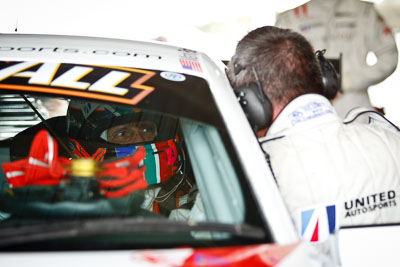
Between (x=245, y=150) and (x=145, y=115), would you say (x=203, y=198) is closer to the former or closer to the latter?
(x=245, y=150)

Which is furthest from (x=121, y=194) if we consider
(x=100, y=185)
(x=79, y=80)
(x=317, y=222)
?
(x=317, y=222)

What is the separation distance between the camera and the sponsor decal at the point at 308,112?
59.9 inches

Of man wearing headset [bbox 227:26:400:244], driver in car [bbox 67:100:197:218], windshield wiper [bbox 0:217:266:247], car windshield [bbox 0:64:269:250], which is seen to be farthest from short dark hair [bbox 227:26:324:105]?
windshield wiper [bbox 0:217:266:247]

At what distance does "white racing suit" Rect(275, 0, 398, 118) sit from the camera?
329 cm

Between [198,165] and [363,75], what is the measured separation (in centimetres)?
238

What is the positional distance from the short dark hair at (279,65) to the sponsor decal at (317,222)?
16.8 inches

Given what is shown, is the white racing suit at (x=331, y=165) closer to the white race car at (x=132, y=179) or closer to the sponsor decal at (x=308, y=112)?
the sponsor decal at (x=308, y=112)

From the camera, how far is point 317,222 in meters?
1.35

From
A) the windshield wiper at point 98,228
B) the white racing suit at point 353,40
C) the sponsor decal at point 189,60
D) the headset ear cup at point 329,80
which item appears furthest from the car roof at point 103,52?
the white racing suit at point 353,40

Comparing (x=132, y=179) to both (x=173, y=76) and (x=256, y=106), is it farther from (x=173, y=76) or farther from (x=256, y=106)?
(x=256, y=106)

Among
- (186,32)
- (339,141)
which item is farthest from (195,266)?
(186,32)

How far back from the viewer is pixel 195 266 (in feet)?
2.90

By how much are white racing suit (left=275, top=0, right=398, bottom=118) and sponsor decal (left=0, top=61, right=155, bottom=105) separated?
2.27 m

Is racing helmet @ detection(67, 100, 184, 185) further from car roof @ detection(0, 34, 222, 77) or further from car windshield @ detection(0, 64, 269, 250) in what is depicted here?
car roof @ detection(0, 34, 222, 77)
